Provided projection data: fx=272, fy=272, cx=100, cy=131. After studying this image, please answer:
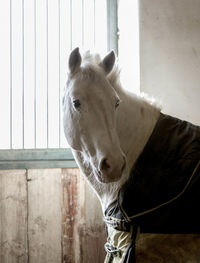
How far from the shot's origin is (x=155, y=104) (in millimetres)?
1184

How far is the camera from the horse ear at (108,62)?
42.8 inches

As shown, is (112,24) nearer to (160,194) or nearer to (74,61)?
(74,61)

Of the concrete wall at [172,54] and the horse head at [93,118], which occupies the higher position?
the concrete wall at [172,54]

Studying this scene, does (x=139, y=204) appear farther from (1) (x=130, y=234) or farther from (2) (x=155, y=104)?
(2) (x=155, y=104)

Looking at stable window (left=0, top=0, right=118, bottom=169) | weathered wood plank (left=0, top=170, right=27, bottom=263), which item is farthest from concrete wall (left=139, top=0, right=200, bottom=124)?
weathered wood plank (left=0, top=170, right=27, bottom=263)

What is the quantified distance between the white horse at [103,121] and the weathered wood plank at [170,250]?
0.68ft

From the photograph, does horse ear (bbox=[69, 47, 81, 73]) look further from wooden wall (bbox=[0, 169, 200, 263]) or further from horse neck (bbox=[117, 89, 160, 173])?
wooden wall (bbox=[0, 169, 200, 263])

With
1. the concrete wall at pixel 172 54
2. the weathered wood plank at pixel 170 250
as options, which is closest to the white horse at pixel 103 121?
the weathered wood plank at pixel 170 250

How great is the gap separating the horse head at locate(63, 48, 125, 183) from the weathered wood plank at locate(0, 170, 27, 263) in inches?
24.1

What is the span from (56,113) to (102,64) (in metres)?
0.60

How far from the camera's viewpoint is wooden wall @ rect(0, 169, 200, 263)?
4.83 ft

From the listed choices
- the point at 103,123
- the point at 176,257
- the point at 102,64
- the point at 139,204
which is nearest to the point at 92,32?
the point at 102,64

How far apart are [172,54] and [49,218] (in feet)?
3.76

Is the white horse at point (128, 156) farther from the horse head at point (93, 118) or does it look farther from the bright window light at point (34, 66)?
the bright window light at point (34, 66)
